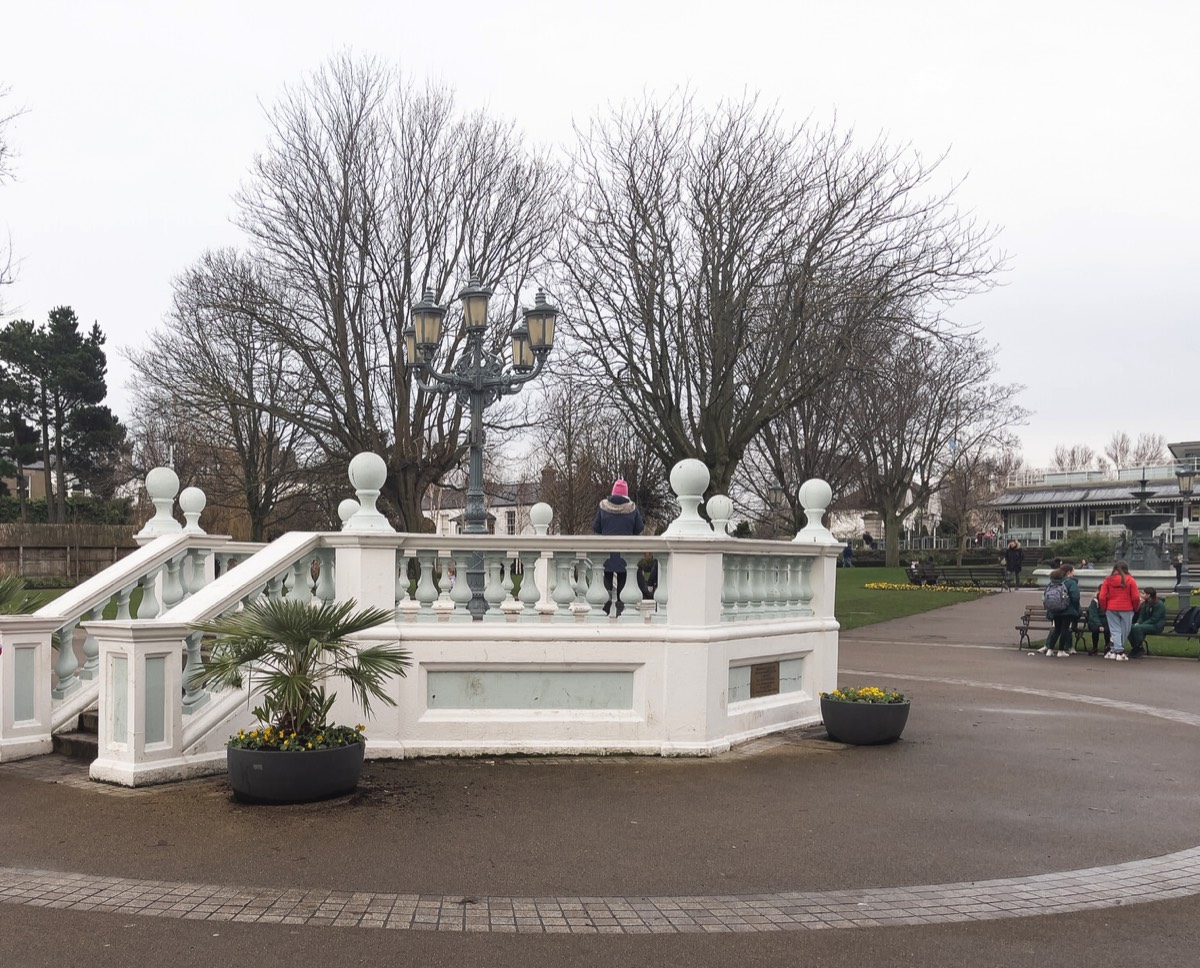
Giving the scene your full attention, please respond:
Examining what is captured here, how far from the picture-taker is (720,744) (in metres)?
8.49

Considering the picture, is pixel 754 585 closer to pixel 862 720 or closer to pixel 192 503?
pixel 862 720

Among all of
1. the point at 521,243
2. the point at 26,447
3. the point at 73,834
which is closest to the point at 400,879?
the point at 73,834

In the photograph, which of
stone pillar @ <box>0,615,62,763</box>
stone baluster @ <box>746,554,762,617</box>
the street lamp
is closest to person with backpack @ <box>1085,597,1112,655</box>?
the street lamp

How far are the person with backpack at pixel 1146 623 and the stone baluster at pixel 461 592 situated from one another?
47.3 feet

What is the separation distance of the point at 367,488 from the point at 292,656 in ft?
5.62

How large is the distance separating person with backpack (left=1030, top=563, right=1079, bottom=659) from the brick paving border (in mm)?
13808

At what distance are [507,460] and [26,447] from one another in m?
32.3

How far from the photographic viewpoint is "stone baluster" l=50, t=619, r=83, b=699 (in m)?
8.86

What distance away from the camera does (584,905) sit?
496cm

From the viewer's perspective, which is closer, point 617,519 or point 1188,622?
point 617,519

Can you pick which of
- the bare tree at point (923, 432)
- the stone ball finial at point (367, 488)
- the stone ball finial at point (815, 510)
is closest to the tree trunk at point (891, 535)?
the bare tree at point (923, 432)

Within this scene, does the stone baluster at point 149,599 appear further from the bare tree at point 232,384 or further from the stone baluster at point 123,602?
the bare tree at point 232,384

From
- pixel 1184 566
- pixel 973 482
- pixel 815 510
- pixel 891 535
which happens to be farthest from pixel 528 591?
pixel 973 482

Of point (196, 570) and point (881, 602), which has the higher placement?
point (196, 570)
